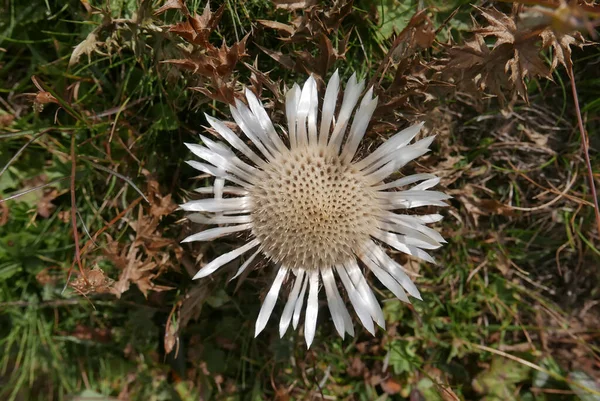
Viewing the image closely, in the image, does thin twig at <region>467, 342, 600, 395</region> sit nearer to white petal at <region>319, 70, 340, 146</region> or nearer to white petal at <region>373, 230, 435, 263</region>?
white petal at <region>373, 230, 435, 263</region>

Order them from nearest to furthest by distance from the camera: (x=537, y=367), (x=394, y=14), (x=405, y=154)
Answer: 1. (x=405, y=154)
2. (x=394, y=14)
3. (x=537, y=367)

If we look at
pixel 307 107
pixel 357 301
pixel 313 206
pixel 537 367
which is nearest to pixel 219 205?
pixel 313 206

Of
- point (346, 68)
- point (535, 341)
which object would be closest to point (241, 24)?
point (346, 68)

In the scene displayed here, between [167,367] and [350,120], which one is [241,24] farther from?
[167,367]

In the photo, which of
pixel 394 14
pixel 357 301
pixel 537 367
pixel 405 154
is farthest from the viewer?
pixel 537 367

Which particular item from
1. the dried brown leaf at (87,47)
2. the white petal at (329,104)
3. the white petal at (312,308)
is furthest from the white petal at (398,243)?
the dried brown leaf at (87,47)

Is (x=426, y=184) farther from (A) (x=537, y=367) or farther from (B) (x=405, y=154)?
(A) (x=537, y=367)

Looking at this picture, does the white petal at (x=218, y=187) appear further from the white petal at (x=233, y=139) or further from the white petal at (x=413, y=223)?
the white petal at (x=413, y=223)
